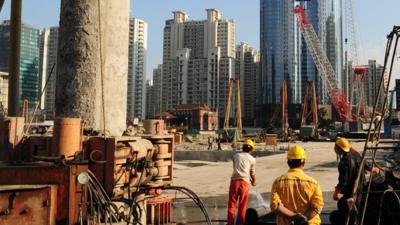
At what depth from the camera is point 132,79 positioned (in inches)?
4331

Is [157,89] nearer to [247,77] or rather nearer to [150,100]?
[150,100]

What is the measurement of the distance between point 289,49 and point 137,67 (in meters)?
38.4

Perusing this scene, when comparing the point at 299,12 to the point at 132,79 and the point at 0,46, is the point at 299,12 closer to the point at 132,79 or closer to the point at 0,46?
the point at 132,79

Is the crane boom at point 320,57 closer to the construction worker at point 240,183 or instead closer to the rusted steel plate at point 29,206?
the construction worker at point 240,183

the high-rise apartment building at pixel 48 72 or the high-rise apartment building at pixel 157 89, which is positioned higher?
the high-rise apartment building at pixel 157 89

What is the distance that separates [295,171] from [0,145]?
10.1ft

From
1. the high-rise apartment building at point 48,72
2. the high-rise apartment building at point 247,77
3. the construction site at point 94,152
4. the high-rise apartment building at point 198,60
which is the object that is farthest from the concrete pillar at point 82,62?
the high-rise apartment building at point 247,77

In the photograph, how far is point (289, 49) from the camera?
115 meters

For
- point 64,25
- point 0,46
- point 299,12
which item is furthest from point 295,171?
point 299,12

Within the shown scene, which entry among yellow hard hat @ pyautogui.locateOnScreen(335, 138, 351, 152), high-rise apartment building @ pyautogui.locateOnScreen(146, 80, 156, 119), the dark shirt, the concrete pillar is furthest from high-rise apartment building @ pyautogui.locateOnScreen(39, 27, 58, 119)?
high-rise apartment building @ pyautogui.locateOnScreen(146, 80, 156, 119)

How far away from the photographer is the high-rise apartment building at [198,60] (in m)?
123

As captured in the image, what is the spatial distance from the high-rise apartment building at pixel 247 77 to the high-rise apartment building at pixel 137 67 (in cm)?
3069

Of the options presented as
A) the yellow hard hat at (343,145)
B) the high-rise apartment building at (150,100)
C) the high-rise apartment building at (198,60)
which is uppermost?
the high-rise apartment building at (198,60)

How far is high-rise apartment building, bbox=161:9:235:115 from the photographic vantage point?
12331 centimetres
